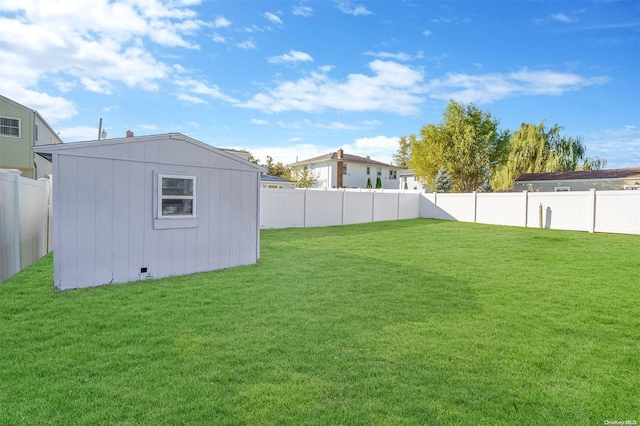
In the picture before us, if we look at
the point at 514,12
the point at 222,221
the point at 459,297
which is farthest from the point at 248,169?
the point at 514,12

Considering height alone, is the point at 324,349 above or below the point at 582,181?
below

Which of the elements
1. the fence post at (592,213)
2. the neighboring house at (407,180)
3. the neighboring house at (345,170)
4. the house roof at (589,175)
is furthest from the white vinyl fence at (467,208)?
the neighboring house at (407,180)

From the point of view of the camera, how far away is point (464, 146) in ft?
86.9

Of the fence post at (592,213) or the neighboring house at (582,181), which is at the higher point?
the neighboring house at (582,181)

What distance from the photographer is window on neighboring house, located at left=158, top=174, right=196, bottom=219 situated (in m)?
6.58

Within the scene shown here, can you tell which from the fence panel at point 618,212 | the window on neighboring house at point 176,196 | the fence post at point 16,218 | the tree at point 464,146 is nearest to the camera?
the fence post at point 16,218

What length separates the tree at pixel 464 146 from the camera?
26.8 metres

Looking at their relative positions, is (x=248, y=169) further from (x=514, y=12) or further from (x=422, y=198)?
(x=422, y=198)

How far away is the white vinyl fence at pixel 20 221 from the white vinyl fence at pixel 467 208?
7963mm

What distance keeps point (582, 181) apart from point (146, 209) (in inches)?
1112

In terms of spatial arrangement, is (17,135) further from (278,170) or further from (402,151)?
(402,151)

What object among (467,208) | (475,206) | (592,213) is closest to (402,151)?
(467,208)

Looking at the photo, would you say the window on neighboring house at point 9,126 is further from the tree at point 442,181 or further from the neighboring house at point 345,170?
the tree at point 442,181

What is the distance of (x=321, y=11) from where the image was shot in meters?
13.9
